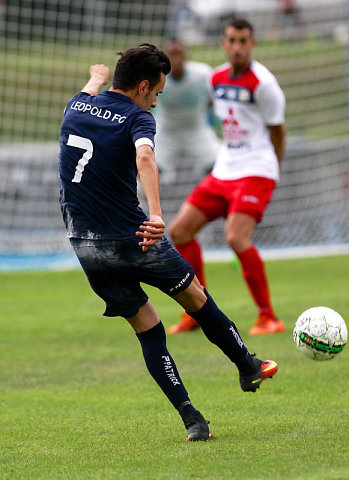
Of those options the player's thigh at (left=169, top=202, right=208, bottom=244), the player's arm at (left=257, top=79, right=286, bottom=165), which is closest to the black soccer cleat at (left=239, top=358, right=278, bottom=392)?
the player's thigh at (left=169, top=202, right=208, bottom=244)

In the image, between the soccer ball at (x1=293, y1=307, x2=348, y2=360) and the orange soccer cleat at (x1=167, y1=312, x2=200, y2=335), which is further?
the orange soccer cleat at (x1=167, y1=312, x2=200, y2=335)

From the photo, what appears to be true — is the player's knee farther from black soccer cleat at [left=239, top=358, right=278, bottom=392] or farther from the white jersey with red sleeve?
black soccer cleat at [left=239, top=358, right=278, bottom=392]

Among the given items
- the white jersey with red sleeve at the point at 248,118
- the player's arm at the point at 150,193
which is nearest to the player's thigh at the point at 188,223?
the white jersey with red sleeve at the point at 248,118

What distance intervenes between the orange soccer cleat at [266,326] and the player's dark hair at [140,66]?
3.59m

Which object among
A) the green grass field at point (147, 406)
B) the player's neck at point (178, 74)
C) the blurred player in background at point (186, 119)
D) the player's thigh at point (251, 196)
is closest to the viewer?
the green grass field at point (147, 406)

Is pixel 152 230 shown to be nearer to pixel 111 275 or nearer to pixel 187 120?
pixel 111 275

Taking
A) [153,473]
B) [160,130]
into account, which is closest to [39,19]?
[160,130]

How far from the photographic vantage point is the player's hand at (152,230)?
3.86 metres

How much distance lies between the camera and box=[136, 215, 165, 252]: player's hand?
3861 mm

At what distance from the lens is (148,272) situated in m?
4.21

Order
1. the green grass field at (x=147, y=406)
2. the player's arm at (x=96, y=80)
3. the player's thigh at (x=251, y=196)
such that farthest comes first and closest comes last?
the player's thigh at (x=251, y=196) → the player's arm at (x=96, y=80) → the green grass field at (x=147, y=406)

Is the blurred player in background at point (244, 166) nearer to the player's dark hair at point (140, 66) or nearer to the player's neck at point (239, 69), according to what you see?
the player's neck at point (239, 69)

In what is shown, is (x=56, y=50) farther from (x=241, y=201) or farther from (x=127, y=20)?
(x=241, y=201)

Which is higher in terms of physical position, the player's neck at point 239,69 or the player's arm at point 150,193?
the player's arm at point 150,193
